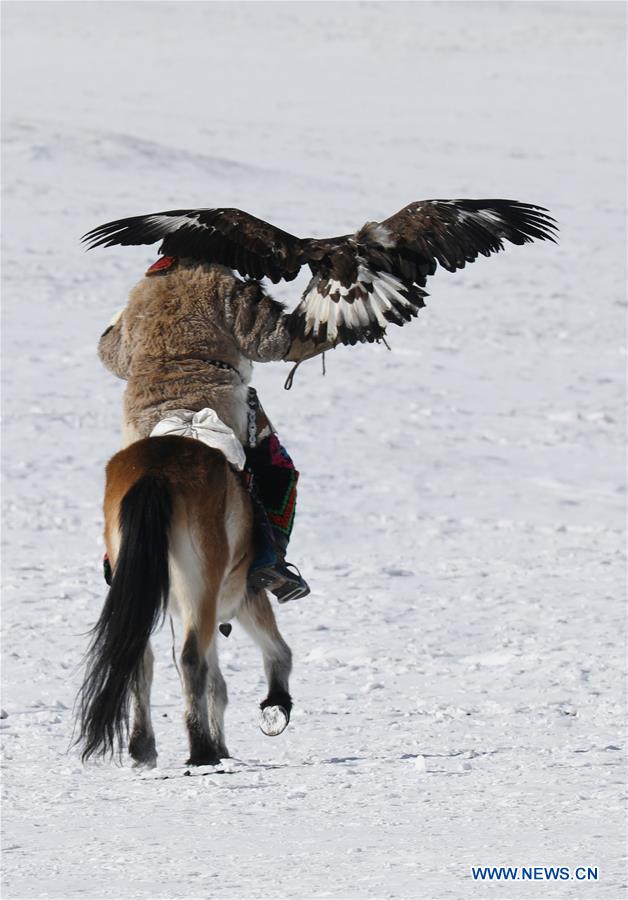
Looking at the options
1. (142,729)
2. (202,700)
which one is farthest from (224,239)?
(142,729)

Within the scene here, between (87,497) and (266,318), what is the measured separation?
529 cm

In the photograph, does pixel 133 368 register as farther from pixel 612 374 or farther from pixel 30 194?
pixel 30 194

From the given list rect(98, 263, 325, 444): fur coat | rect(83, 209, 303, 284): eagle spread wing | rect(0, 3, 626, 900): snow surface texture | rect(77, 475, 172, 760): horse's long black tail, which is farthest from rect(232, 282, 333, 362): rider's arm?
rect(0, 3, 626, 900): snow surface texture

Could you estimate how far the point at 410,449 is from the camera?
11.4 meters

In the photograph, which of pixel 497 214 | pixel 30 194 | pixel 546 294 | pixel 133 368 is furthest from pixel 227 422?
pixel 30 194

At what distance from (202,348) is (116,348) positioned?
0.36 m

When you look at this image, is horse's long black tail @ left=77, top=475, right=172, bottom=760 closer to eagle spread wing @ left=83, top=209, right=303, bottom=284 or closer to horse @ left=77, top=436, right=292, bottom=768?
horse @ left=77, top=436, right=292, bottom=768

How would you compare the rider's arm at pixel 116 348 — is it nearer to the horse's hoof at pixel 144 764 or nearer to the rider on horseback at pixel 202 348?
the rider on horseback at pixel 202 348

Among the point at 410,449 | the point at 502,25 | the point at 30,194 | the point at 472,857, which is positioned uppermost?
the point at 502,25

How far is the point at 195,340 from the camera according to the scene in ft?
15.4

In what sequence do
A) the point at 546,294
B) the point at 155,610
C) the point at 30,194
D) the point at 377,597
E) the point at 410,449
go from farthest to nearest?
1. the point at 30,194
2. the point at 546,294
3. the point at 410,449
4. the point at 377,597
5. the point at 155,610

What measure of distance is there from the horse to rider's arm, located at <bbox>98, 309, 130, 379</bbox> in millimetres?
454

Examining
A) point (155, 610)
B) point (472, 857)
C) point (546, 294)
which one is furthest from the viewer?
point (546, 294)

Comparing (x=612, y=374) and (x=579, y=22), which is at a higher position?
(x=579, y=22)
